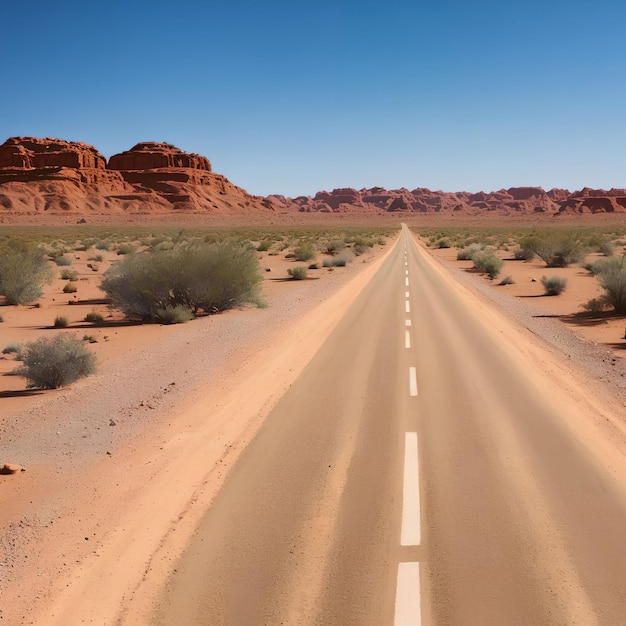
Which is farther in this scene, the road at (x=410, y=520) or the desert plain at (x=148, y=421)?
the desert plain at (x=148, y=421)

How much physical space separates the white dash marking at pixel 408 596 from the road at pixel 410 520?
0.04ft

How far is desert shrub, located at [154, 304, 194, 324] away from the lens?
17047 mm

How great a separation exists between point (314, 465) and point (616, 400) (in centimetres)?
536

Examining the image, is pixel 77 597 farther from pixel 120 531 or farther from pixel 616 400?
pixel 616 400

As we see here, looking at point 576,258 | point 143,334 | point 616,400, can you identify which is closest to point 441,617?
point 616,400

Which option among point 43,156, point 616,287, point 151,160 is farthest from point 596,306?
point 151,160

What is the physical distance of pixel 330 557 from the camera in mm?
4727

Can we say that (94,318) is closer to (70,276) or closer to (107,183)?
(70,276)

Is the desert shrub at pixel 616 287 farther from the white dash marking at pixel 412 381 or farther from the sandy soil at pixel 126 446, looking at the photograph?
the white dash marking at pixel 412 381

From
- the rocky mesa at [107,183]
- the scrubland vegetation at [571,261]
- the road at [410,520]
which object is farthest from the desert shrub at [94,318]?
the rocky mesa at [107,183]

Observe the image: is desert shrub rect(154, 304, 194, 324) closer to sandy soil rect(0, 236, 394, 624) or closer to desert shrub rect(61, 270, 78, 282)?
sandy soil rect(0, 236, 394, 624)

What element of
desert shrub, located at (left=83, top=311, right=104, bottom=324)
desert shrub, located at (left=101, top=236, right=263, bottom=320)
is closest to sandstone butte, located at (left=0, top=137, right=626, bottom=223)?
desert shrub, located at (left=101, top=236, right=263, bottom=320)

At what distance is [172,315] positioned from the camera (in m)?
17.1

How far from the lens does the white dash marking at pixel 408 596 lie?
3.97m
